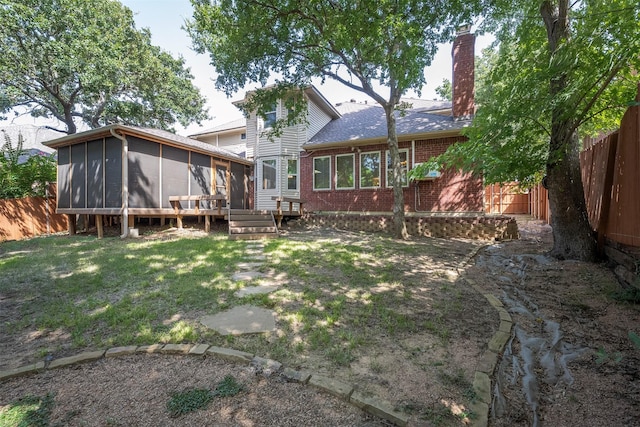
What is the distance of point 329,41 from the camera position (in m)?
7.78

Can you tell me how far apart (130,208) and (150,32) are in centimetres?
1409

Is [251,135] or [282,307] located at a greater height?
[251,135]

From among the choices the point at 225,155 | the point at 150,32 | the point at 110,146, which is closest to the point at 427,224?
the point at 225,155

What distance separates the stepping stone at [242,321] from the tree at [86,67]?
1628 centimetres

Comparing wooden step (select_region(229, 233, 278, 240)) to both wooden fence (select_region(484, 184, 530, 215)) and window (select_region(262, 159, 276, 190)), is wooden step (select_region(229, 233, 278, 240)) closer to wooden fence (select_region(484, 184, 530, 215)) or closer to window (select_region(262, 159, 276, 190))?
window (select_region(262, 159, 276, 190))

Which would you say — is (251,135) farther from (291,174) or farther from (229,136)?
(229,136)

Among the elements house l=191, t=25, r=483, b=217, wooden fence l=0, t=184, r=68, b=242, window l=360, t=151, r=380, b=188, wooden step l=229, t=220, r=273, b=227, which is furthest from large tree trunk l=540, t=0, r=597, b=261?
wooden fence l=0, t=184, r=68, b=242

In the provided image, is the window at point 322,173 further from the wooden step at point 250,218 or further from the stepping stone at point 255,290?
the stepping stone at point 255,290

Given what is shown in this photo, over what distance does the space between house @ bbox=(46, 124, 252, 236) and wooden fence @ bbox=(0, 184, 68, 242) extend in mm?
1410

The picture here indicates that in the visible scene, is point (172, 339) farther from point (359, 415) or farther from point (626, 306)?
point (626, 306)

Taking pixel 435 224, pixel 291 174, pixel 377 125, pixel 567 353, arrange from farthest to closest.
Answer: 1. pixel 291 174
2. pixel 377 125
3. pixel 435 224
4. pixel 567 353

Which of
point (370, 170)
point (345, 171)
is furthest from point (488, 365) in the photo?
point (345, 171)

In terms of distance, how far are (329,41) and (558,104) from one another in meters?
5.56

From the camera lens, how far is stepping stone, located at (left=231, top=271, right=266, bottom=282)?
4.17 m
